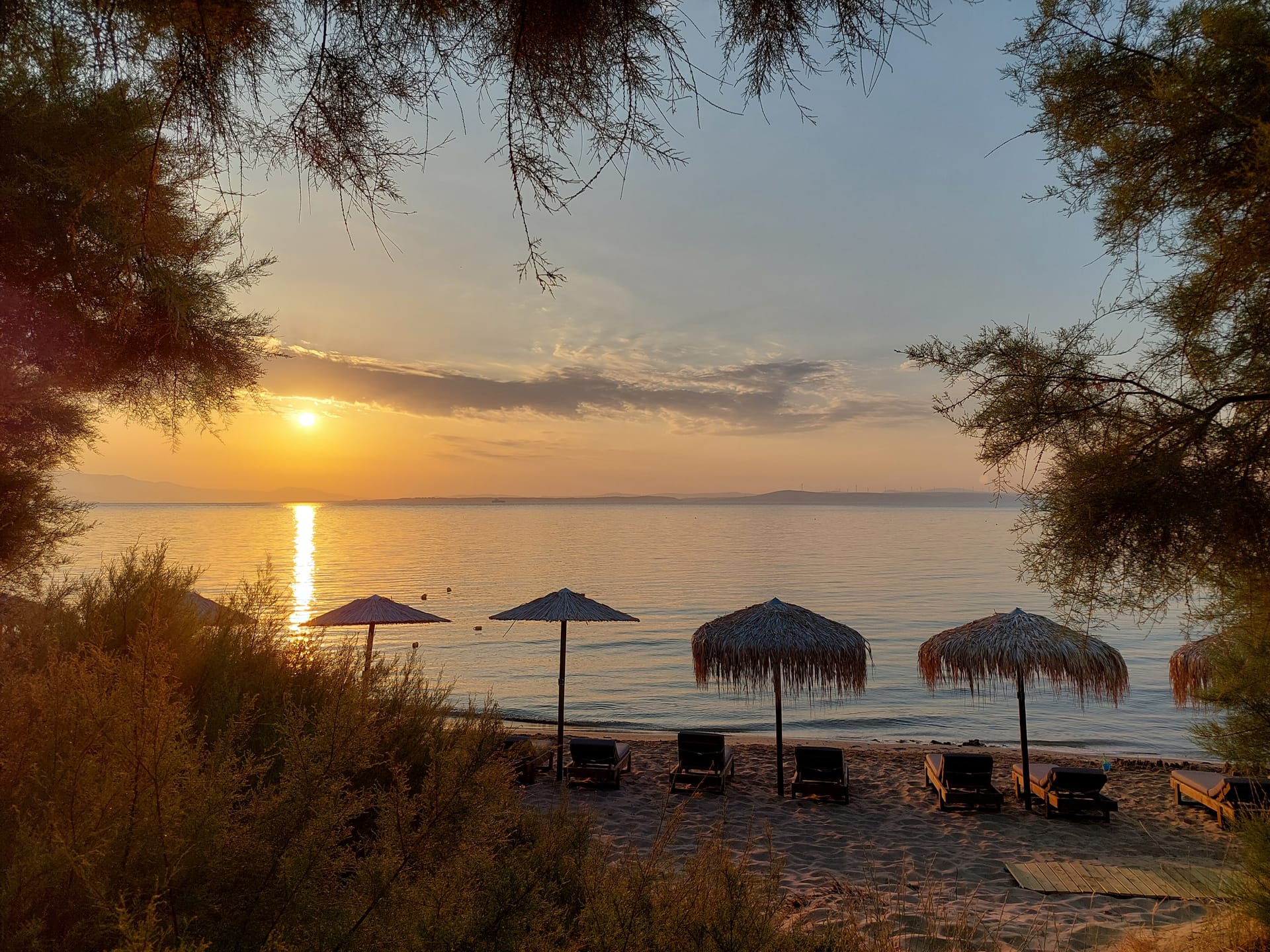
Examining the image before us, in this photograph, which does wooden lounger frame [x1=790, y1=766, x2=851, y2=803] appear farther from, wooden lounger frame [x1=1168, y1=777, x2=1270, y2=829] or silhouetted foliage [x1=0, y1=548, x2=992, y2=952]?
silhouetted foliage [x1=0, y1=548, x2=992, y2=952]

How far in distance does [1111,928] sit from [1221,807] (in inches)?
180

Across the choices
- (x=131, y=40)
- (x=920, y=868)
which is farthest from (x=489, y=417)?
(x=131, y=40)

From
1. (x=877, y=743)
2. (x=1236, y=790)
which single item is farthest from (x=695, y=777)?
(x=877, y=743)

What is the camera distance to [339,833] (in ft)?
5.57

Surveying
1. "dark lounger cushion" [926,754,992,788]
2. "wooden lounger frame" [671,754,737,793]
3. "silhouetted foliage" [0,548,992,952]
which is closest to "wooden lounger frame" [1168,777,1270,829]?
"dark lounger cushion" [926,754,992,788]

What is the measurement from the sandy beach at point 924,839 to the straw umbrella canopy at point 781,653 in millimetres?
1410

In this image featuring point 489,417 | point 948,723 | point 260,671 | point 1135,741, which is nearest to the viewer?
point 260,671

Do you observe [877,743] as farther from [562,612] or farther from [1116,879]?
[1116,879]

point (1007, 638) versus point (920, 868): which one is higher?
point (1007, 638)

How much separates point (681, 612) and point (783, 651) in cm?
2296

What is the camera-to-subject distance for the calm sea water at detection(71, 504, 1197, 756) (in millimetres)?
17469

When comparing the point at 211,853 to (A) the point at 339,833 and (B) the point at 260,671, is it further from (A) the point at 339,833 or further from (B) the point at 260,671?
(B) the point at 260,671

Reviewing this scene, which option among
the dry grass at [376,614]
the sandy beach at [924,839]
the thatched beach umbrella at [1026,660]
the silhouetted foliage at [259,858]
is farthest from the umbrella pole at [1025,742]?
the dry grass at [376,614]

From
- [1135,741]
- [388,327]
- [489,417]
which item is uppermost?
[489,417]
